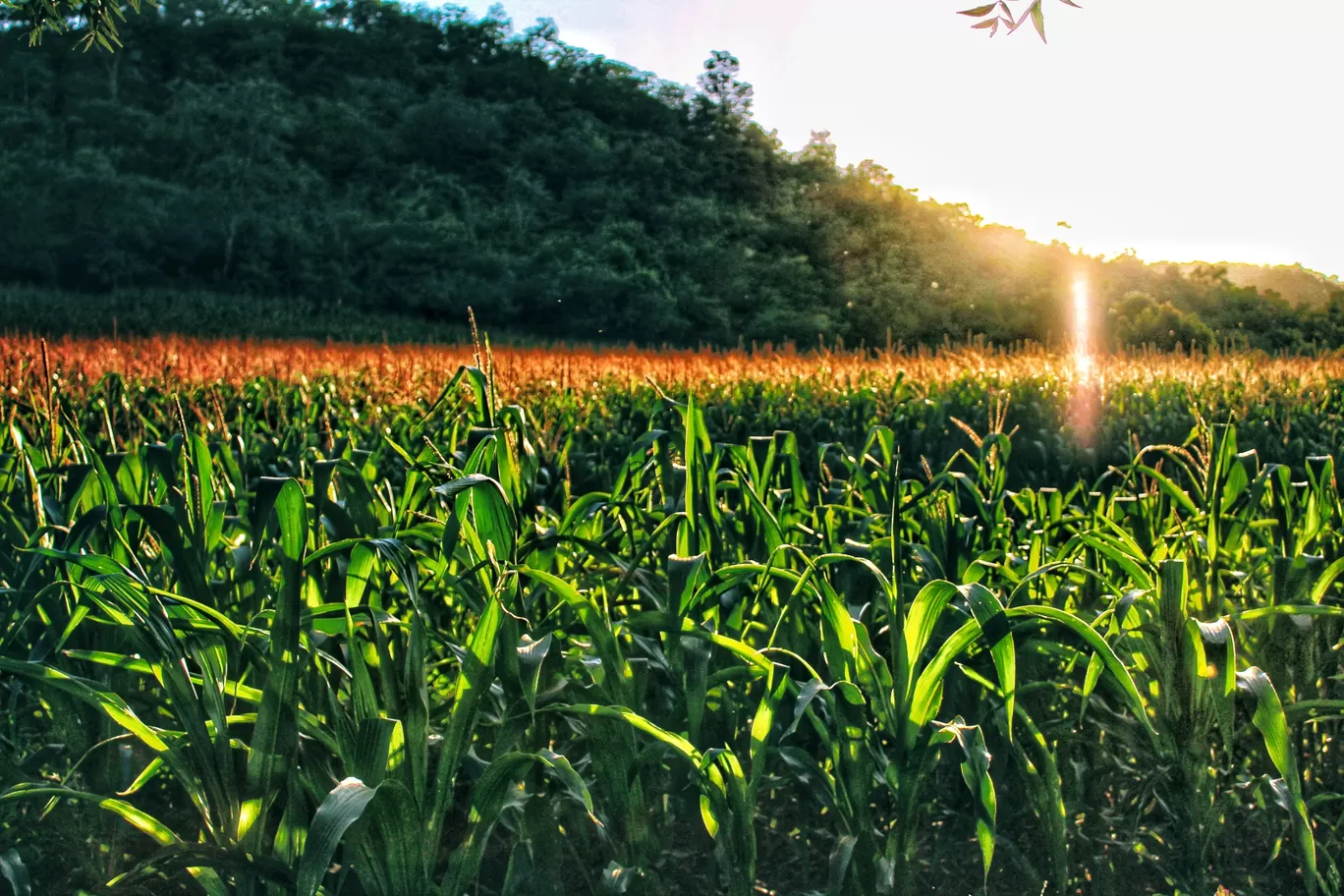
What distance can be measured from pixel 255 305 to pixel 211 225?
4007mm

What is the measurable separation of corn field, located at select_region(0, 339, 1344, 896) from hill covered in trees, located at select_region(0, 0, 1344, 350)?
2545cm

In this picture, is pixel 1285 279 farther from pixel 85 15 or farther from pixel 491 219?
pixel 85 15

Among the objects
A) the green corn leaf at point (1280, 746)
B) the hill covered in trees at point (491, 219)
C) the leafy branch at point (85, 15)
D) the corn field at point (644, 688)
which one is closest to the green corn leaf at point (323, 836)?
the corn field at point (644, 688)

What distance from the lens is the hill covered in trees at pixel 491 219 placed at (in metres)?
30.4

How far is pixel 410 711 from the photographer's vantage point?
6.39 feet

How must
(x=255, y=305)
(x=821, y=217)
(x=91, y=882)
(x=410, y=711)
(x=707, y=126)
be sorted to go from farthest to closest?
(x=707, y=126)
(x=821, y=217)
(x=255, y=305)
(x=91, y=882)
(x=410, y=711)

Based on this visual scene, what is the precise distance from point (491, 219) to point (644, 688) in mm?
32399

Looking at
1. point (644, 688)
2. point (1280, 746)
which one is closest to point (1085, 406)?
point (1280, 746)

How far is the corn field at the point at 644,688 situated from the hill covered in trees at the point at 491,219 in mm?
25454

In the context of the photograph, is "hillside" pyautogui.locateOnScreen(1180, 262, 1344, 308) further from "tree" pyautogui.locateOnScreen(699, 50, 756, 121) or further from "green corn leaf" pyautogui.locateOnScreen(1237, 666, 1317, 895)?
"green corn leaf" pyautogui.locateOnScreen(1237, 666, 1317, 895)

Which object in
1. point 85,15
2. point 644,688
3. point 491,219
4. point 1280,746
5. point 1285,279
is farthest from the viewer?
point 1285,279

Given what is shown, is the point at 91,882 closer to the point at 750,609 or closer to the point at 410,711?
the point at 410,711

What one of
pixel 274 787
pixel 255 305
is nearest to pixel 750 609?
pixel 274 787

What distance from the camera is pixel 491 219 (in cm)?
3331
